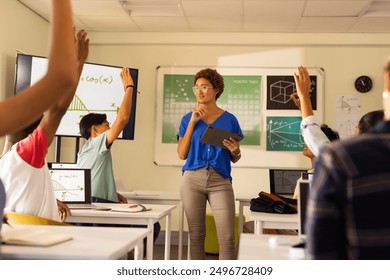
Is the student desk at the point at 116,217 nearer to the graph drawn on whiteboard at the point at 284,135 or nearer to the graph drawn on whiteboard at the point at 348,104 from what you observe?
the graph drawn on whiteboard at the point at 284,135

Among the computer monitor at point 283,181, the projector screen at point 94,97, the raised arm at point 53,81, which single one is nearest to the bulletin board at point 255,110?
the projector screen at point 94,97

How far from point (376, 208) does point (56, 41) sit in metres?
0.74

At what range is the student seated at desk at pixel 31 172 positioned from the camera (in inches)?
75.8

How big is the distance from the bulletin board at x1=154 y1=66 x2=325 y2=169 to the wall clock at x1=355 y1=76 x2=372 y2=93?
1.32 feet

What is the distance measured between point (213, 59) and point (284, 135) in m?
1.23

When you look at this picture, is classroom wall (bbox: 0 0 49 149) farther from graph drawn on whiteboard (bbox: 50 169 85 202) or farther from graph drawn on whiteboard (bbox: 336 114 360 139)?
graph drawn on whiteboard (bbox: 336 114 360 139)

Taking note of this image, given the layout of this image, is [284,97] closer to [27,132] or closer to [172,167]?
[172,167]

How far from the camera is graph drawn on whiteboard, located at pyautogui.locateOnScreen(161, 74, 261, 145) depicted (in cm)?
589

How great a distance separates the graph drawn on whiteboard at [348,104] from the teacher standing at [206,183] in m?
2.77

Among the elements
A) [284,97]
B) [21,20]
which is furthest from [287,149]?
[21,20]

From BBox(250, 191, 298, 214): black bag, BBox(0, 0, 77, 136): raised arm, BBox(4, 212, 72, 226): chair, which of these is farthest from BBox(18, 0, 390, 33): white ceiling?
BBox(0, 0, 77, 136): raised arm

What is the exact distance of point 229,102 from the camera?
591cm

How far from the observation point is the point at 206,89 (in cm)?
353

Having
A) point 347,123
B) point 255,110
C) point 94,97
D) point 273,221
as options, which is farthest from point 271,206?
point 347,123
